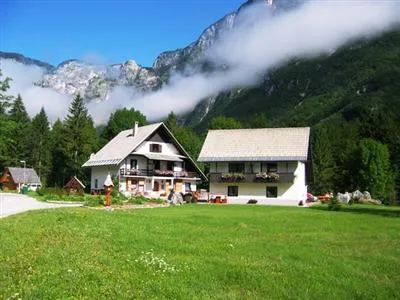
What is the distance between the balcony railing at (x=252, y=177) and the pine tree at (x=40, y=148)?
60898 millimetres

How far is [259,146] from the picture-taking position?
61.7 meters

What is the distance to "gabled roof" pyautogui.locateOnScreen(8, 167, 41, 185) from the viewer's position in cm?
9624

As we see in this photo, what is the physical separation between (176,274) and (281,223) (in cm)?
1288

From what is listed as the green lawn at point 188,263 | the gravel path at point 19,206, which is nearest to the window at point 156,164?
the gravel path at point 19,206

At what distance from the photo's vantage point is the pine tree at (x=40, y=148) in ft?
372

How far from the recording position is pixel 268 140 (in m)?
62.1

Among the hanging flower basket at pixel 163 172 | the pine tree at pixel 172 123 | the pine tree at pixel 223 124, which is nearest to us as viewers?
the hanging flower basket at pixel 163 172

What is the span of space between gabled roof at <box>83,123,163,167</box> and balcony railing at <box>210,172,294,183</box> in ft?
38.0

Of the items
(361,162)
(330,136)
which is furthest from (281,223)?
(330,136)

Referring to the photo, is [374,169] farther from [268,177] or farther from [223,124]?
[223,124]

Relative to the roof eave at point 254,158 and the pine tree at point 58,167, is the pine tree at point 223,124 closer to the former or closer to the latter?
the pine tree at point 58,167

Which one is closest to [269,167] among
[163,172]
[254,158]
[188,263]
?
[254,158]

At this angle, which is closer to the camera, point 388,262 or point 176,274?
point 176,274

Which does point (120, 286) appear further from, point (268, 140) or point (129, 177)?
point (129, 177)
